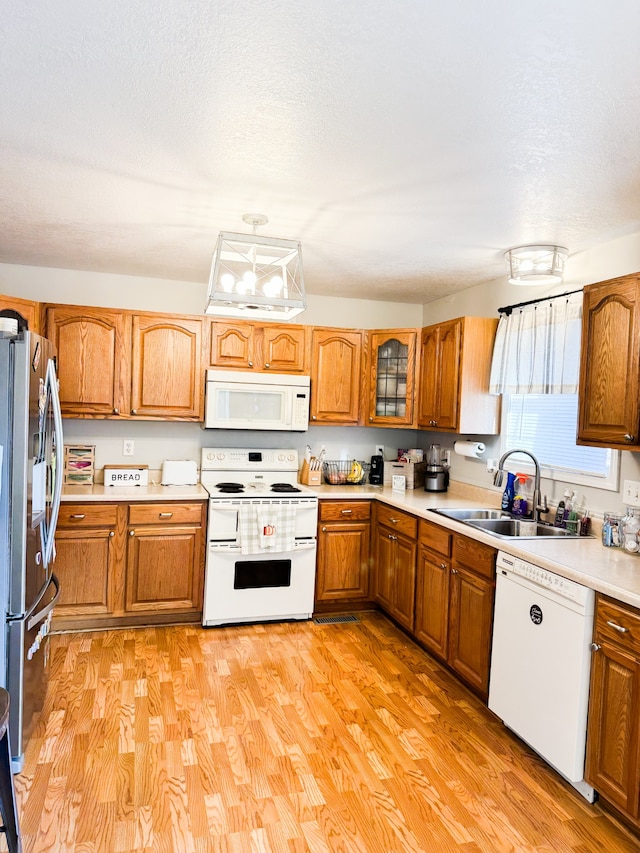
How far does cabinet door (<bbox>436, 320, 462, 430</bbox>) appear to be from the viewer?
3838 mm

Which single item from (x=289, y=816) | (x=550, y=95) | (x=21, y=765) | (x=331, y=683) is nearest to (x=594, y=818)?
(x=289, y=816)

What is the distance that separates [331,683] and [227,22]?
2925 mm

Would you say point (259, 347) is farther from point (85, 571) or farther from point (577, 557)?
point (577, 557)

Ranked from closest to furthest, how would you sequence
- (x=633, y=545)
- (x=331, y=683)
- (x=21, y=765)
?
(x=21, y=765) → (x=633, y=545) → (x=331, y=683)

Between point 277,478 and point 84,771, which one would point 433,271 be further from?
point 84,771

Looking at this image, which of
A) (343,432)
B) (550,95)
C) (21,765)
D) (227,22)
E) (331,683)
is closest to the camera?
(227,22)

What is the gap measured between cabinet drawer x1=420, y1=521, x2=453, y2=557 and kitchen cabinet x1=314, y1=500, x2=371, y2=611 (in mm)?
716

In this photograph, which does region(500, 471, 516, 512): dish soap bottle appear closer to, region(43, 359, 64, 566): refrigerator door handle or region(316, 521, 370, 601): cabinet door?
region(316, 521, 370, 601): cabinet door

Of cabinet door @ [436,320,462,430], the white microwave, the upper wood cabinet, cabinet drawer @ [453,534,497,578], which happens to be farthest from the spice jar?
the white microwave

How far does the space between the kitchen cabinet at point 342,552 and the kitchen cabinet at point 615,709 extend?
7.00 feet

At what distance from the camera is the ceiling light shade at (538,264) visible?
3.13 metres

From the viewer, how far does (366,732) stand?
2668mm

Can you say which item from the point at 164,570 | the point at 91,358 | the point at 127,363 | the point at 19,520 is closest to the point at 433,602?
the point at 164,570

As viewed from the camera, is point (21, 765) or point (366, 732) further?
point (366, 732)
